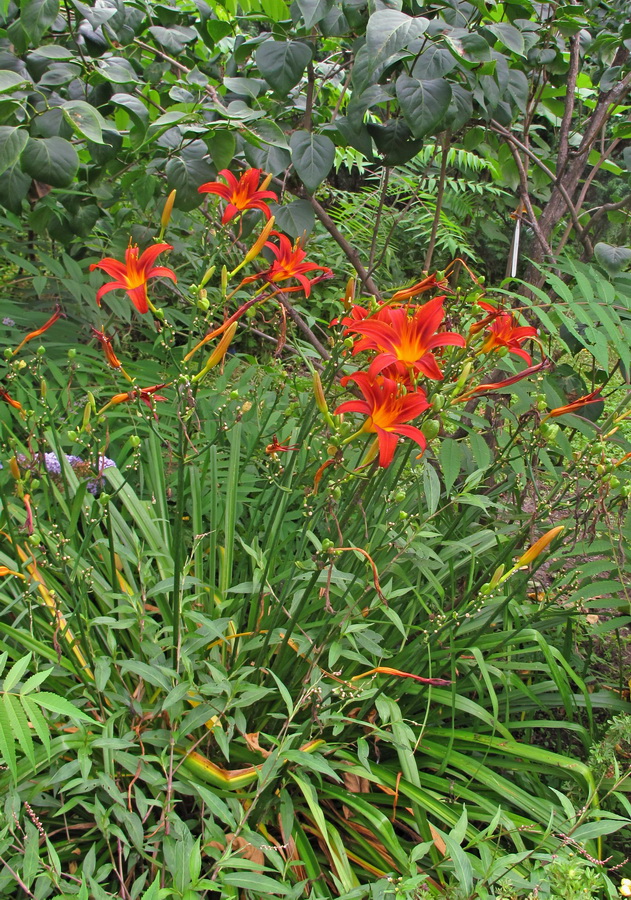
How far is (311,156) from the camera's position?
67.9 inches

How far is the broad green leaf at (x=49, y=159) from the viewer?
4.98ft

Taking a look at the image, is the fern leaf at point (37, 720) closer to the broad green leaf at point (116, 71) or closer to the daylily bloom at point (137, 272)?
the daylily bloom at point (137, 272)

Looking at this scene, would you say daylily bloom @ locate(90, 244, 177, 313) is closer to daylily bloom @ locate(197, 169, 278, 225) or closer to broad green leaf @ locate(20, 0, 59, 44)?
daylily bloom @ locate(197, 169, 278, 225)

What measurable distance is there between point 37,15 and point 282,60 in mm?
549

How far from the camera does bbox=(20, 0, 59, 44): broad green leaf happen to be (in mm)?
1540

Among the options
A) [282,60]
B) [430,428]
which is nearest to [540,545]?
[430,428]

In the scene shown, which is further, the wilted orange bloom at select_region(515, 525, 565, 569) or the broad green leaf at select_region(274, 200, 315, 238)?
the broad green leaf at select_region(274, 200, 315, 238)

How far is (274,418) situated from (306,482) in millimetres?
343

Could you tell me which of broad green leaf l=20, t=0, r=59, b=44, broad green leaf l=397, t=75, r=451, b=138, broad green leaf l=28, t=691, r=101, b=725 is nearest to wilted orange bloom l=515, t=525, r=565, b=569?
broad green leaf l=28, t=691, r=101, b=725

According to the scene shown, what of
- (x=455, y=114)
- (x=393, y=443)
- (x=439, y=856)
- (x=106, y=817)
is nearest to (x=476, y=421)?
(x=393, y=443)

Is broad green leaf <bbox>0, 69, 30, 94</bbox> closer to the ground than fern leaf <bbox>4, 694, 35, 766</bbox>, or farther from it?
farther from it

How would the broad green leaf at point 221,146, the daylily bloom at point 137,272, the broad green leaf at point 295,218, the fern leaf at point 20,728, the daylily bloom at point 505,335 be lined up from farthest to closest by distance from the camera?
the broad green leaf at point 295,218 < the broad green leaf at point 221,146 < the daylily bloom at point 505,335 < the daylily bloom at point 137,272 < the fern leaf at point 20,728

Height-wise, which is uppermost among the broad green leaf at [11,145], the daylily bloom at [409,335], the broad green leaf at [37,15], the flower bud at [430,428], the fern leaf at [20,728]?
the broad green leaf at [37,15]

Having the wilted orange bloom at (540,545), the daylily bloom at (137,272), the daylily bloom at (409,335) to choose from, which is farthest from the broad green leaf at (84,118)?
the wilted orange bloom at (540,545)
